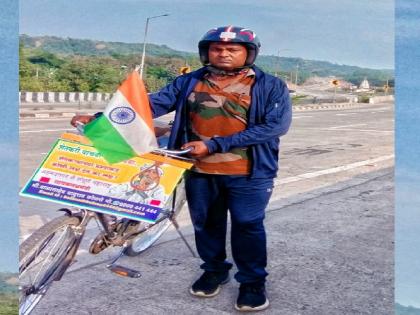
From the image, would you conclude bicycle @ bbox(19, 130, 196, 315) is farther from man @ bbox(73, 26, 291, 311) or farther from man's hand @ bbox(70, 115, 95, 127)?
man's hand @ bbox(70, 115, 95, 127)

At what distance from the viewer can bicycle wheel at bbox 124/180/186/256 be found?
379cm

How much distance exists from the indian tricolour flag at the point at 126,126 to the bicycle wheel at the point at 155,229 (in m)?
0.74

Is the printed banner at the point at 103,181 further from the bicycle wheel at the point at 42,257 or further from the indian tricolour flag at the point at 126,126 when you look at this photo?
the bicycle wheel at the point at 42,257

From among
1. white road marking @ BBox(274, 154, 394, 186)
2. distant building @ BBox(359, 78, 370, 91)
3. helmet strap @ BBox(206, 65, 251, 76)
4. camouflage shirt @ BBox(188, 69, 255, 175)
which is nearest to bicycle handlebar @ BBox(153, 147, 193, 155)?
camouflage shirt @ BBox(188, 69, 255, 175)

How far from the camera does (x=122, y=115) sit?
9.78ft

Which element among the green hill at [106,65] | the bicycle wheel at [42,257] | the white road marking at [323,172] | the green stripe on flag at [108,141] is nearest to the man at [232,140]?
the green hill at [106,65]

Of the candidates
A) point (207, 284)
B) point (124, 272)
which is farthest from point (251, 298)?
point (124, 272)

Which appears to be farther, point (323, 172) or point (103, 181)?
point (323, 172)

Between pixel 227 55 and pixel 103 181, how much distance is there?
2.11ft

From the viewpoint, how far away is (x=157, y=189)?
3.02 meters

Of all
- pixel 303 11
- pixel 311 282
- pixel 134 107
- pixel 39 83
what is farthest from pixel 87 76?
pixel 311 282

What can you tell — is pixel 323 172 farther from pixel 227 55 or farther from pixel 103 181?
pixel 103 181

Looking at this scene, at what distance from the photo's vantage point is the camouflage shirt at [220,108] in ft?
10.3

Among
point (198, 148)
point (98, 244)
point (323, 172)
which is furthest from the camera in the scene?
point (323, 172)
